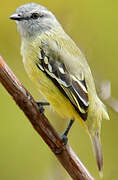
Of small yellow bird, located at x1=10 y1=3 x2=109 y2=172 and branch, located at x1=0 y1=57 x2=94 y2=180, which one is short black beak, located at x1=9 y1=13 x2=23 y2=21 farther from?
branch, located at x1=0 y1=57 x2=94 y2=180

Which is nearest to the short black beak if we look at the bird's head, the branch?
the bird's head

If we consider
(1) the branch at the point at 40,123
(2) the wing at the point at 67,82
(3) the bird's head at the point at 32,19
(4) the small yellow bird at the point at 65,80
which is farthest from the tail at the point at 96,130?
(3) the bird's head at the point at 32,19

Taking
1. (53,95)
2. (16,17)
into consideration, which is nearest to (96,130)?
(53,95)

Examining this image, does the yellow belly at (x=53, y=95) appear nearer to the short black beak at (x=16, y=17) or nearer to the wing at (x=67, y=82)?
the wing at (x=67, y=82)

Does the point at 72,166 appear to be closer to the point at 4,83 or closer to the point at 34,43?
the point at 4,83

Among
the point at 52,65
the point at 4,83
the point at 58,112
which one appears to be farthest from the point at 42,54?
the point at 4,83

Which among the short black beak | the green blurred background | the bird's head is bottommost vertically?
the green blurred background

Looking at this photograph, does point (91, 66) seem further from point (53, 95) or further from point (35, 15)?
point (53, 95)
